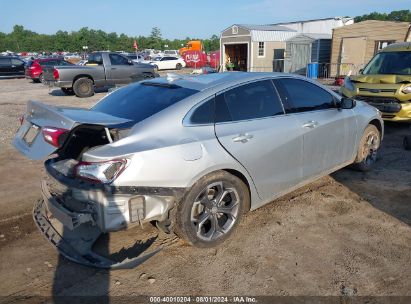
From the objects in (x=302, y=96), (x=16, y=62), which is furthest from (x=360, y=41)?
(x=16, y=62)

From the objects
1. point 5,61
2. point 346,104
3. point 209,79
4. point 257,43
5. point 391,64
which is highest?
point 209,79

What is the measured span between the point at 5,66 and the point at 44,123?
85.3 ft

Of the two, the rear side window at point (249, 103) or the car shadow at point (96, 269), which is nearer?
the car shadow at point (96, 269)

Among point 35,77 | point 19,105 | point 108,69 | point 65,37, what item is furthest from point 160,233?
point 65,37

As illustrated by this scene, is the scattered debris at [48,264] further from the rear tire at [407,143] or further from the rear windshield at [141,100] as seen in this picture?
the rear tire at [407,143]

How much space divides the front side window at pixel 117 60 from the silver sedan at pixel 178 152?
1230cm

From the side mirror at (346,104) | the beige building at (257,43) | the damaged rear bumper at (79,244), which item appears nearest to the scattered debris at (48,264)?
the damaged rear bumper at (79,244)

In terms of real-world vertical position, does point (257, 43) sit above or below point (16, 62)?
above

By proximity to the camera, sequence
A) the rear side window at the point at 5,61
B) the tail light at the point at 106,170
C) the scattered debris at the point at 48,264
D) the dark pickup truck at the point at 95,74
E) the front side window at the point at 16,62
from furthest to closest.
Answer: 1. the front side window at the point at 16,62
2. the rear side window at the point at 5,61
3. the dark pickup truck at the point at 95,74
4. the scattered debris at the point at 48,264
5. the tail light at the point at 106,170

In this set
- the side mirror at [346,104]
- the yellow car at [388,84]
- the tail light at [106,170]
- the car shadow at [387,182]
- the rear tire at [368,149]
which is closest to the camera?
the tail light at [106,170]

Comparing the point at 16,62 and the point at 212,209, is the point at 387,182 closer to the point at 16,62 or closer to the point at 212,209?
the point at 212,209

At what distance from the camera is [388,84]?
7852 mm

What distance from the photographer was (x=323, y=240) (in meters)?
3.55

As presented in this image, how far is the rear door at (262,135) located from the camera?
3424mm
